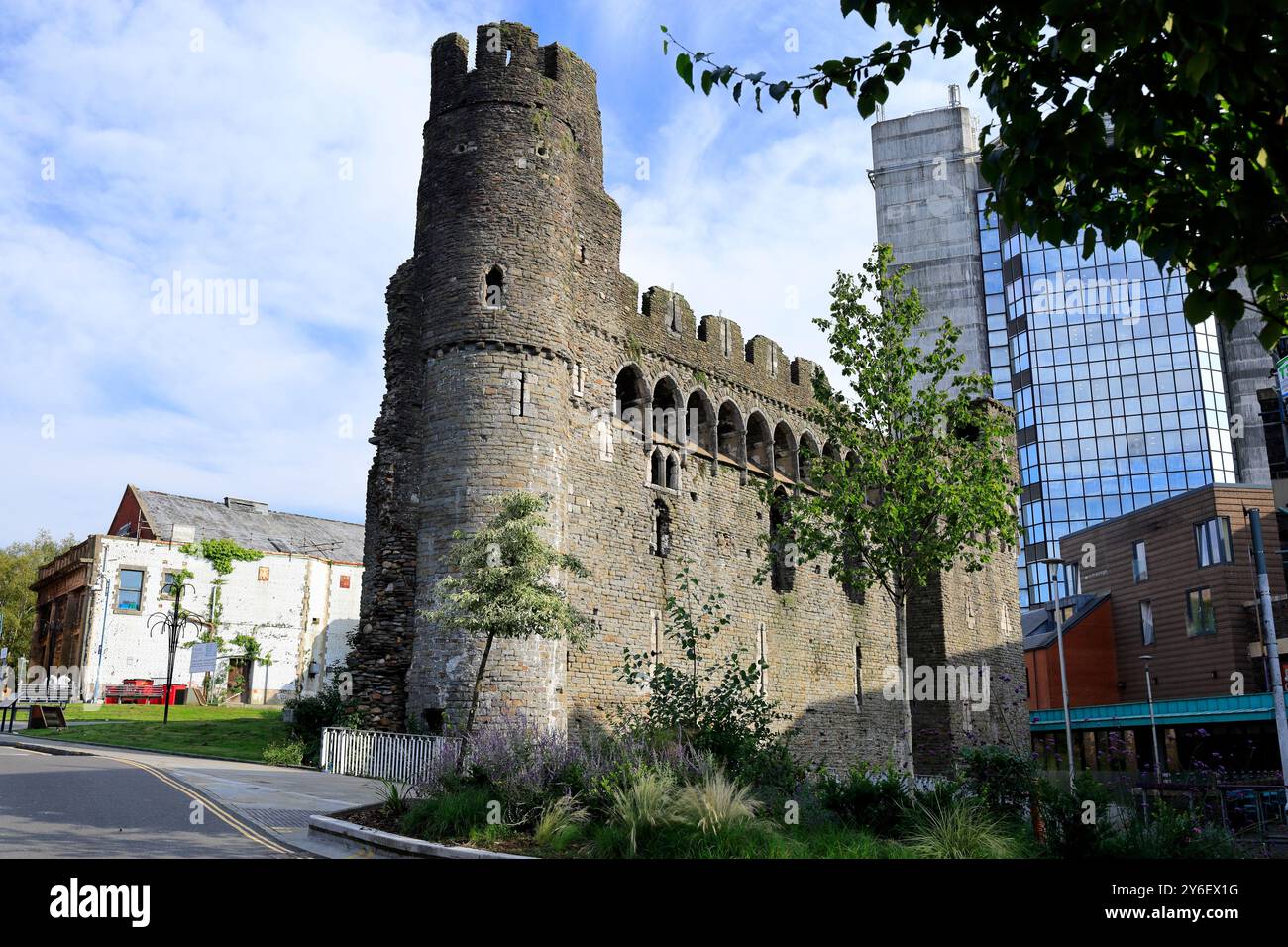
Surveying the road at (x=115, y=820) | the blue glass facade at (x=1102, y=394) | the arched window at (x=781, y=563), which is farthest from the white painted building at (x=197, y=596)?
the blue glass facade at (x=1102, y=394)

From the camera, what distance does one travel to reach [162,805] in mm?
13641

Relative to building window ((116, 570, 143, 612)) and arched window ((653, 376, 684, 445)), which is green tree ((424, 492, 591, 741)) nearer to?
arched window ((653, 376, 684, 445))

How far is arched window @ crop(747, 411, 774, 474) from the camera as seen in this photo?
31.1 m

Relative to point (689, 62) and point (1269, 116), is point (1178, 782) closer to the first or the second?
point (1269, 116)

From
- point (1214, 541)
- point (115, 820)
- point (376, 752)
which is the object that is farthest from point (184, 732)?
point (1214, 541)

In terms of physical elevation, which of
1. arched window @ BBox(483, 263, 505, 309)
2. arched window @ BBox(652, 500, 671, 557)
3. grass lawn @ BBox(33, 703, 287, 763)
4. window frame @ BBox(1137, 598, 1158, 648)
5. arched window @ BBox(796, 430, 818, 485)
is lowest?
grass lawn @ BBox(33, 703, 287, 763)

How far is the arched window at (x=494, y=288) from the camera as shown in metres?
23.1

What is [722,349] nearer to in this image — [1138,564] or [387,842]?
[387,842]

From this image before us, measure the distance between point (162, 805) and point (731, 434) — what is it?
1995cm

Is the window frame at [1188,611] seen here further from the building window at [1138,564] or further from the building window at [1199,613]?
the building window at [1138,564]

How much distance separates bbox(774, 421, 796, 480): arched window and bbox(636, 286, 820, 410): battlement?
100 cm

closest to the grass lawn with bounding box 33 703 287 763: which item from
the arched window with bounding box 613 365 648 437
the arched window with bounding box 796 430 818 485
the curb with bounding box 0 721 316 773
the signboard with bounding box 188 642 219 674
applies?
the curb with bounding box 0 721 316 773

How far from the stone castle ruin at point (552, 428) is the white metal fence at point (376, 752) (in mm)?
791
